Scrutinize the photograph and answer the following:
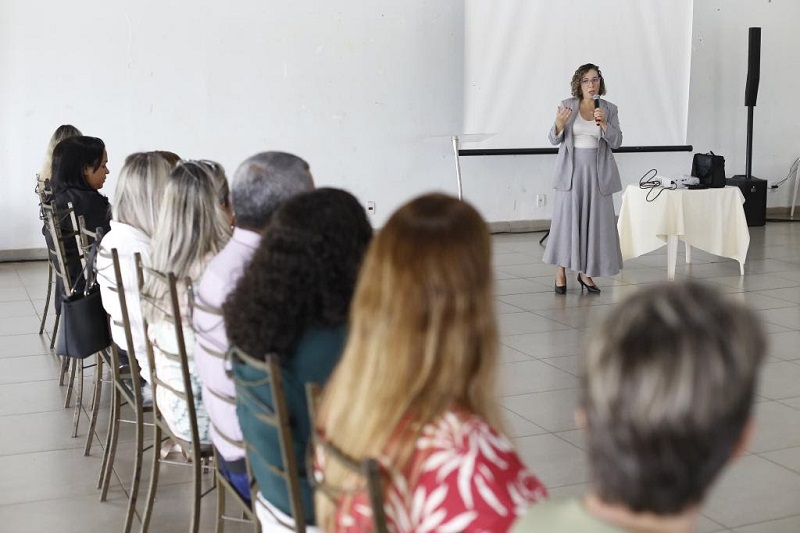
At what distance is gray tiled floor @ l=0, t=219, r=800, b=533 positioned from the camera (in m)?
3.13

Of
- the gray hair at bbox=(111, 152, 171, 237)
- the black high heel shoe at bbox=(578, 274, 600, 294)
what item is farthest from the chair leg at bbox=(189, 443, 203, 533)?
the black high heel shoe at bbox=(578, 274, 600, 294)

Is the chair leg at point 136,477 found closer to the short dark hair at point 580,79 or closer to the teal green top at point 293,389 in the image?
the teal green top at point 293,389

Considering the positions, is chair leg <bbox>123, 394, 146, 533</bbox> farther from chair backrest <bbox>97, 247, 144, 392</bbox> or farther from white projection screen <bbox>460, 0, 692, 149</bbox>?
white projection screen <bbox>460, 0, 692, 149</bbox>

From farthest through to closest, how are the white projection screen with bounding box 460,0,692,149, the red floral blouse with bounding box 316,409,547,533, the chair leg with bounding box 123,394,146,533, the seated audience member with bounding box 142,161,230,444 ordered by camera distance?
the white projection screen with bounding box 460,0,692,149, the chair leg with bounding box 123,394,146,533, the seated audience member with bounding box 142,161,230,444, the red floral blouse with bounding box 316,409,547,533

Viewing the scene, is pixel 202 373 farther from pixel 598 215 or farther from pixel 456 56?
pixel 456 56

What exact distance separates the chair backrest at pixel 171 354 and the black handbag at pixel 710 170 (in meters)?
5.15

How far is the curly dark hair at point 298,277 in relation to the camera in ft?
5.95

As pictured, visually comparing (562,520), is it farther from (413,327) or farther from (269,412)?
(269,412)

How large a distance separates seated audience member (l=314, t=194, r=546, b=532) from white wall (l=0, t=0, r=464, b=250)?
22.7 ft

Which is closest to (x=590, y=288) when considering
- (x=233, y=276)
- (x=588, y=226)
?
(x=588, y=226)

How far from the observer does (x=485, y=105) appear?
8.85 meters

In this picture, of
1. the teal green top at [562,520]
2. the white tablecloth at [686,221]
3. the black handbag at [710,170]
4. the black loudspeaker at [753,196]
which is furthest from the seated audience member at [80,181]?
the black loudspeaker at [753,196]

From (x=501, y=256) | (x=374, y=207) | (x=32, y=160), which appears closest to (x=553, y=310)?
(x=501, y=256)

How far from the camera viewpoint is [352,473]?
1386 millimetres
